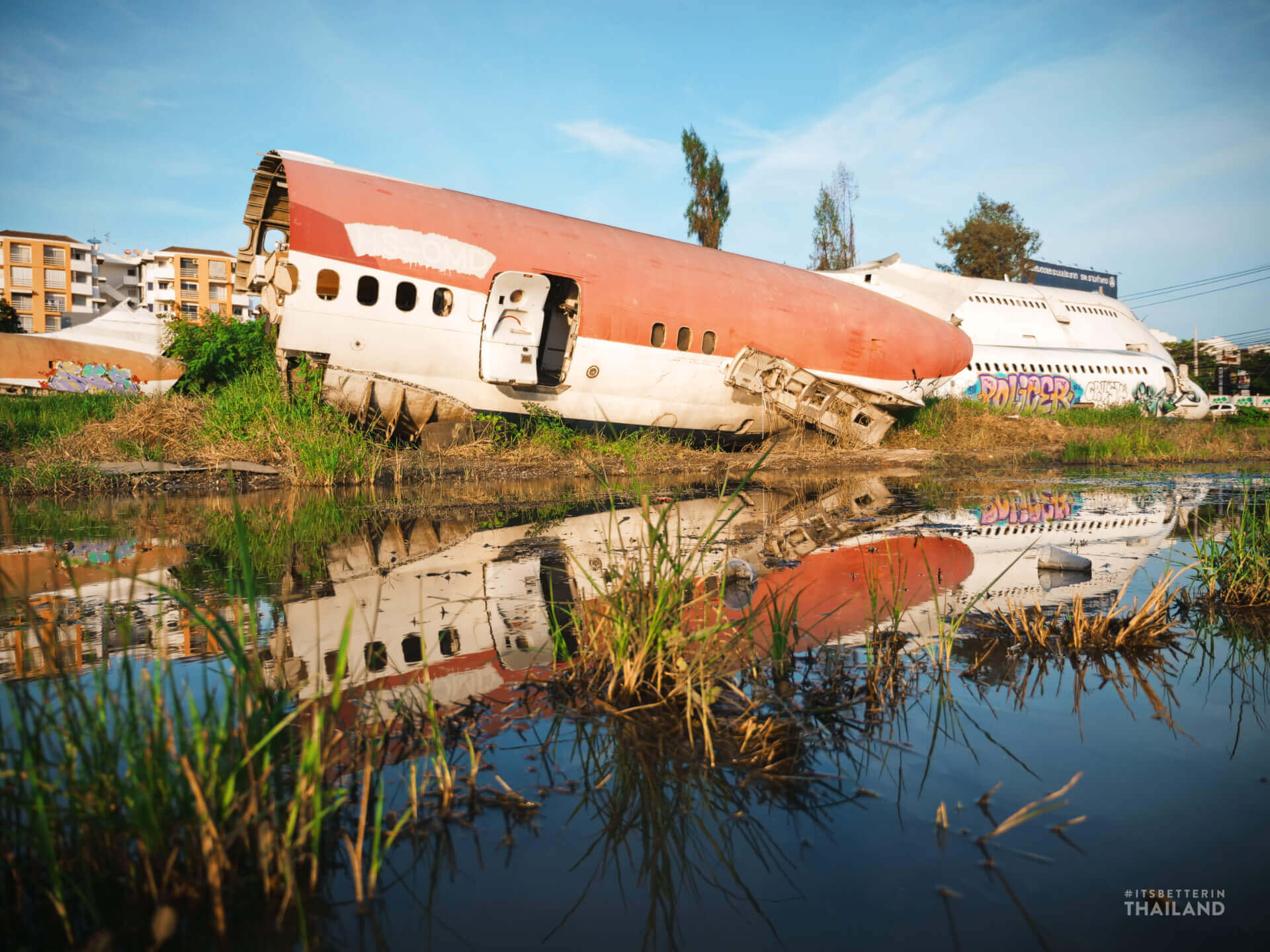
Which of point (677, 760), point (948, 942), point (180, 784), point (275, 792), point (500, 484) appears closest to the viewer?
point (948, 942)

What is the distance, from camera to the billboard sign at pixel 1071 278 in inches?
2064

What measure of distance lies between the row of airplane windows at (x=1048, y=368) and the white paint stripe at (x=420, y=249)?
2028cm

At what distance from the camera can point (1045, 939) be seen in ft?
5.16

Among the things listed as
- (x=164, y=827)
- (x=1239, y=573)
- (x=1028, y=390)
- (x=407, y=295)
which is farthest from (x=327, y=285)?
(x=1028, y=390)

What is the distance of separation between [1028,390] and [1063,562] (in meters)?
25.8

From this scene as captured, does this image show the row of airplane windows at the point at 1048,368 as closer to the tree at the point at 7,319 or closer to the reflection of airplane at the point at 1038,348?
the reflection of airplane at the point at 1038,348

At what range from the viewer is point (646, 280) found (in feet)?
43.5

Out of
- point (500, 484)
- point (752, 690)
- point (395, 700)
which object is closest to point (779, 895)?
point (752, 690)

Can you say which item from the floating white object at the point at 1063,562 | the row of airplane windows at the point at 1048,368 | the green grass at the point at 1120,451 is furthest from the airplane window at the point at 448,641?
the row of airplane windows at the point at 1048,368

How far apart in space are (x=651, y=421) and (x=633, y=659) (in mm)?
11808

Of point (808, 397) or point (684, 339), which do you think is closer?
point (684, 339)

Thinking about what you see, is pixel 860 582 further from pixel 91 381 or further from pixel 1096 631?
pixel 91 381

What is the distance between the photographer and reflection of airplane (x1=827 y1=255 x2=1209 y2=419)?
27359 millimetres

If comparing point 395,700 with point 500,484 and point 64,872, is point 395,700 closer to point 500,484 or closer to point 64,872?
point 64,872
